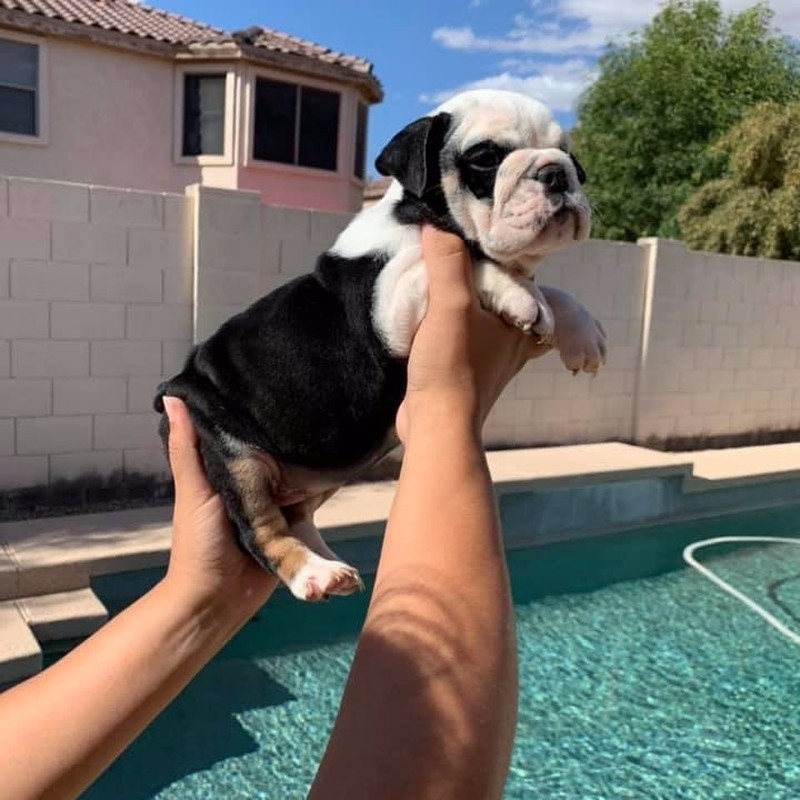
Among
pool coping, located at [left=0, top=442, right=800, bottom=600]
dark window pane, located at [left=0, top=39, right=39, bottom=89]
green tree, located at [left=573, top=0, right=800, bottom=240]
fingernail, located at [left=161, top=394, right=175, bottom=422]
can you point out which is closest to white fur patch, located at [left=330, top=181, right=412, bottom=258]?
fingernail, located at [left=161, top=394, right=175, bottom=422]

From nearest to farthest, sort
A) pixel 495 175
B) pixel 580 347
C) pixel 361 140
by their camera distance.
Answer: pixel 495 175
pixel 580 347
pixel 361 140

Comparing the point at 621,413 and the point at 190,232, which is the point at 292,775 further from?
the point at 621,413

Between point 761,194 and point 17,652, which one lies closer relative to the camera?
point 17,652

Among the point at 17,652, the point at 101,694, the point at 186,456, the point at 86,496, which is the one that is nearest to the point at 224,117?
the point at 86,496

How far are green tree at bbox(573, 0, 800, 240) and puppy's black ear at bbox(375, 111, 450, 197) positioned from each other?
70.4ft

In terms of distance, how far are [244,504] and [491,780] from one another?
1.18 meters

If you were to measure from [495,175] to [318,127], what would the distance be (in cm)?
1572

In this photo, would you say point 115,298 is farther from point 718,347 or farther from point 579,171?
point 718,347

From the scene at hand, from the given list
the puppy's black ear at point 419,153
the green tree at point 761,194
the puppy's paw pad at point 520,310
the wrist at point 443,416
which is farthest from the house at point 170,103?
the wrist at point 443,416

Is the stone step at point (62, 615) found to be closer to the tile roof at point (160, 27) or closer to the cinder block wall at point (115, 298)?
the cinder block wall at point (115, 298)

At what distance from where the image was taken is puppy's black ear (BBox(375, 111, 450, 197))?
2.08m

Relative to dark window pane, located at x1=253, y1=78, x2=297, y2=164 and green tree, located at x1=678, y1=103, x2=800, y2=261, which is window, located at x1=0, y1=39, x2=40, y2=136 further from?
green tree, located at x1=678, y1=103, x2=800, y2=261

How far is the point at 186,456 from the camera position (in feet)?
7.20

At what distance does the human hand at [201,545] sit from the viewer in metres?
2.08
